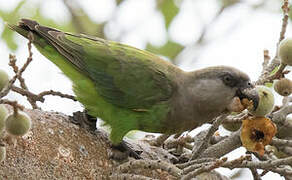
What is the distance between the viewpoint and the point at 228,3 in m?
5.80

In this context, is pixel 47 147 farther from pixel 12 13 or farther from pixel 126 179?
pixel 12 13

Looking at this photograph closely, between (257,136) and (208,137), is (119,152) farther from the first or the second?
(257,136)

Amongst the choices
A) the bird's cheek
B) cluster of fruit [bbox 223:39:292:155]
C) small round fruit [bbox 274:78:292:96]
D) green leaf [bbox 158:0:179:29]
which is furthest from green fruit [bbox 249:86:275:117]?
green leaf [bbox 158:0:179:29]

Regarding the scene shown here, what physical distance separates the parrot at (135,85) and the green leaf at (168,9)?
5.44 ft

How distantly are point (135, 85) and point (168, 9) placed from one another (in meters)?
2.05

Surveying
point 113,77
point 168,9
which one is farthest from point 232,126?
point 168,9

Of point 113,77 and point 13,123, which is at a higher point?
point 113,77

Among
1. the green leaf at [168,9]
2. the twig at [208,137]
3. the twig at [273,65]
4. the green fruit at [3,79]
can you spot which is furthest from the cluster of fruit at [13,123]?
the green leaf at [168,9]

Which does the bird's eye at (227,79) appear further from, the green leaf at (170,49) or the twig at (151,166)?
the green leaf at (170,49)

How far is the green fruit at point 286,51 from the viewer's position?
3.04m

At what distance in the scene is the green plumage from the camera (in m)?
3.85

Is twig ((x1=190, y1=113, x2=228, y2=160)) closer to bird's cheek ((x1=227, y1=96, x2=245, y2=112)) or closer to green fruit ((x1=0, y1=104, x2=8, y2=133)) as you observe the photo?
bird's cheek ((x1=227, y1=96, x2=245, y2=112))

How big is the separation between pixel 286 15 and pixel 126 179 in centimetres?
145

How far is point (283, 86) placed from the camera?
3238 millimetres
